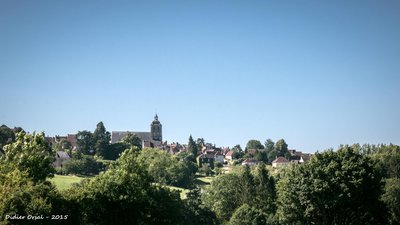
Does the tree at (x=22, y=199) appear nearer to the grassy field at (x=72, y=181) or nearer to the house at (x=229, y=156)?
the grassy field at (x=72, y=181)

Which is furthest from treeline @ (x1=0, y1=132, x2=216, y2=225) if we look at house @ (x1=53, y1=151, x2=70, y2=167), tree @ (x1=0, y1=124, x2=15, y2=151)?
tree @ (x1=0, y1=124, x2=15, y2=151)

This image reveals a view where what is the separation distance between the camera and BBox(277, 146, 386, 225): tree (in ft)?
126

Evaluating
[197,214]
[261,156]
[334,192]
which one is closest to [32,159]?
[197,214]

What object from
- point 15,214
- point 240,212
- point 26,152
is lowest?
point 240,212

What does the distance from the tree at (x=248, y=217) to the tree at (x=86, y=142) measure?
3191 inches

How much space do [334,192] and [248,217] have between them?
46.3 ft

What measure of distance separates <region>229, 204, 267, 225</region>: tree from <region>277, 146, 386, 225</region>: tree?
8.15 metres

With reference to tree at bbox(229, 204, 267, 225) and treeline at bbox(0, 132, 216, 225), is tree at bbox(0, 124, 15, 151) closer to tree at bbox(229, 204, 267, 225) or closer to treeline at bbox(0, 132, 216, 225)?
treeline at bbox(0, 132, 216, 225)

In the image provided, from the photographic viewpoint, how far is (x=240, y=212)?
50531 millimetres

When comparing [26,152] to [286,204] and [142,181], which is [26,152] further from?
[286,204]

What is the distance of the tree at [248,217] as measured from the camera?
162ft

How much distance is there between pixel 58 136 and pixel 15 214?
149005 mm

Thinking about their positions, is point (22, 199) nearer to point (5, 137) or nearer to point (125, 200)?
point (125, 200)

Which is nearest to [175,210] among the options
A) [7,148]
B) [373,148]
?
[7,148]
